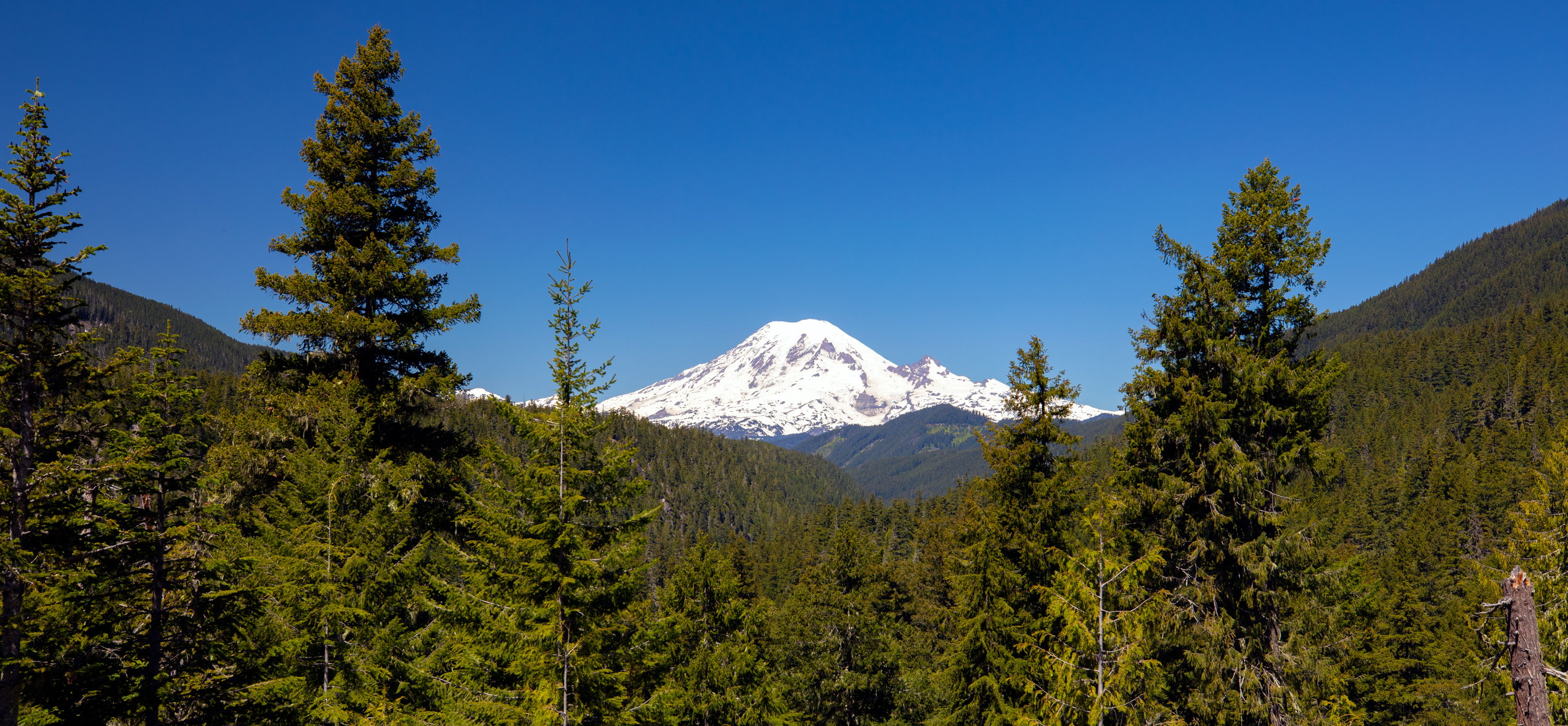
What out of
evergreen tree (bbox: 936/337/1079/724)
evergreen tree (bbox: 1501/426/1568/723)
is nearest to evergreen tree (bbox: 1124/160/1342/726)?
evergreen tree (bbox: 936/337/1079/724)

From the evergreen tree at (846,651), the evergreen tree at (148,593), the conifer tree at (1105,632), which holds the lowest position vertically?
the evergreen tree at (846,651)

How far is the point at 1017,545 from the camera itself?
15.8 meters

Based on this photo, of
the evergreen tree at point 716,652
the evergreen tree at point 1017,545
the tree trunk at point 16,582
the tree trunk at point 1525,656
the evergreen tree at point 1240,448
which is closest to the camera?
the tree trunk at point 1525,656

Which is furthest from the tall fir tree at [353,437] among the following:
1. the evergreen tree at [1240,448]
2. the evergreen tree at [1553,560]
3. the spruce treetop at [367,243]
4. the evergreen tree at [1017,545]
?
the evergreen tree at [1553,560]

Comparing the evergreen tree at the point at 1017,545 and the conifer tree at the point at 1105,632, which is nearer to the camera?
the conifer tree at the point at 1105,632

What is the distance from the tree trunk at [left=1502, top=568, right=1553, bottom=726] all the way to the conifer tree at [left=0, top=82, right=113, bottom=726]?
15.2m

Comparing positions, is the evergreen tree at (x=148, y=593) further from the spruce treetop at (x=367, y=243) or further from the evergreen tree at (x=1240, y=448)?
the evergreen tree at (x=1240, y=448)

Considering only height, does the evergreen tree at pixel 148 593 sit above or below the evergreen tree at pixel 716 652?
above

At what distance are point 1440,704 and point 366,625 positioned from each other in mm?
45987

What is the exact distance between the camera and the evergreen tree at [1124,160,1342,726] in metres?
13.1

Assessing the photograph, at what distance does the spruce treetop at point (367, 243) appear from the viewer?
12.3m

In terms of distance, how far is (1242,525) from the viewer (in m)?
13.8

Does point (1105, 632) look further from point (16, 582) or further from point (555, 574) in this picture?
point (16, 582)

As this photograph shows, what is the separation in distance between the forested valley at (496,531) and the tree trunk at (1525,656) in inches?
6.6
